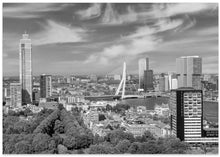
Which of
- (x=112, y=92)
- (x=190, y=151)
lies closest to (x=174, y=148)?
(x=190, y=151)

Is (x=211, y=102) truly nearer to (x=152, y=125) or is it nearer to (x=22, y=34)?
(x=152, y=125)

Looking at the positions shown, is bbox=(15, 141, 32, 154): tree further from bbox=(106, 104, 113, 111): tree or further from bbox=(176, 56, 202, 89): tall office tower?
bbox=(176, 56, 202, 89): tall office tower

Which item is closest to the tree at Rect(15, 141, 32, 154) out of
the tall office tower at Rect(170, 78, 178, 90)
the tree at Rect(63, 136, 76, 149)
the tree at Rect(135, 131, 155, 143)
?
the tree at Rect(63, 136, 76, 149)

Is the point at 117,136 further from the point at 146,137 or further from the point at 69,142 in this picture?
the point at 69,142

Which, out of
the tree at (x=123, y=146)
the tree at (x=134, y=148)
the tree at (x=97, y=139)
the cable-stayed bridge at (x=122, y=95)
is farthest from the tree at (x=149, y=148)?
the cable-stayed bridge at (x=122, y=95)

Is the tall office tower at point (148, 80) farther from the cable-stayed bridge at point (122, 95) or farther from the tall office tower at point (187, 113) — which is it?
the tall office tower at point (187, 113)

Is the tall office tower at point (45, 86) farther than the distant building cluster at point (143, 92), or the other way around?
the tall office tower at point (45, 86)

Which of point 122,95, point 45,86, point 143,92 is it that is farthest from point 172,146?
point 45,86
